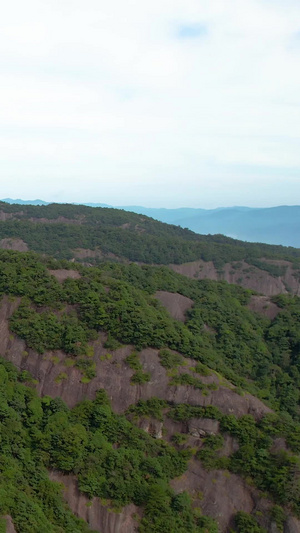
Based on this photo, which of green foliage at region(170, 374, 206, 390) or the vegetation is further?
green foliage at region(170, 374, 206, 390)

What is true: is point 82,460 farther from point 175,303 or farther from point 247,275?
point 247,275

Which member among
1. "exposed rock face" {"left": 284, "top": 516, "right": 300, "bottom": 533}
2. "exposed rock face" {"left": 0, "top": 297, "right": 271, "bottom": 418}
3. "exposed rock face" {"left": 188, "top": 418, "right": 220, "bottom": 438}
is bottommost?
"exposed rock face" {"left": 284, "top": 516, "right": 300, "bottom": 533}

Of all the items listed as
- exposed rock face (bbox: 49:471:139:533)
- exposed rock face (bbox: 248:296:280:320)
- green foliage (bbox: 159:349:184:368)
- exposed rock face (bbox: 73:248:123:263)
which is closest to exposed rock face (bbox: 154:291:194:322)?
exposed rock face (bbox: 248:296:280:320)

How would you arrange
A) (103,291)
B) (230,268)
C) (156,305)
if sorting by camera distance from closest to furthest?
(103,291) → (156,305) → (230,268)

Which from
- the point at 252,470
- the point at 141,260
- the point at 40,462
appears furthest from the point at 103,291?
the point at 141,260

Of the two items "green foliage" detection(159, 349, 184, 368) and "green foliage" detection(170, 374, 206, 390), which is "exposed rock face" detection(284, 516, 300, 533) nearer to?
"green foliage" detection(170, 374, 206, 390)

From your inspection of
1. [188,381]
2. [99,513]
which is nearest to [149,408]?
[188,381]

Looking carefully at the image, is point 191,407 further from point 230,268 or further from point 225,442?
point 230,268
